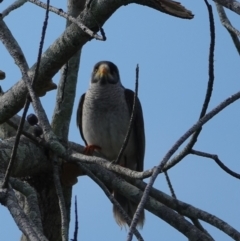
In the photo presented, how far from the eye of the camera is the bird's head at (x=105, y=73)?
7766 mm

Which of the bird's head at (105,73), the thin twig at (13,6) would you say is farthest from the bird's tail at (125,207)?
the thin twig at (13,6)

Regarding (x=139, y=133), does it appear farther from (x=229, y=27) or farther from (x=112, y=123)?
(x=229, y=27)

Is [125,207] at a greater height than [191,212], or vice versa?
[125,207]

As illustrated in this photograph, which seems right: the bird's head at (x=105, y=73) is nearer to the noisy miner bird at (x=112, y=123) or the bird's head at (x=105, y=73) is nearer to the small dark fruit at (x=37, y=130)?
the noisy miner bird at (x=112, y=123)

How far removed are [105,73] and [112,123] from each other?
0.88m

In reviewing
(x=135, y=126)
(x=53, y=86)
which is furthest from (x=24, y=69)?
(x=135, y=126)

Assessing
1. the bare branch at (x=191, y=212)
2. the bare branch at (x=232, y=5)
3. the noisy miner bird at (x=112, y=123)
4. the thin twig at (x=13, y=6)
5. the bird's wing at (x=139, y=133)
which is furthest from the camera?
the bird's wing at (x=139, y=133)

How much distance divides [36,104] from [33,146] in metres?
1.39

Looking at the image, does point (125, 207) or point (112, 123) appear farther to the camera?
point (112, 123)

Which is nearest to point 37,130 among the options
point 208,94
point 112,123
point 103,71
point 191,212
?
point 191,212

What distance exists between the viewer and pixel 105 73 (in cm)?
781

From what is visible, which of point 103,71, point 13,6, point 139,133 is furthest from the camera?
point 103,71

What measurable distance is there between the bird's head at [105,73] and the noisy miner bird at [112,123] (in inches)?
5.4

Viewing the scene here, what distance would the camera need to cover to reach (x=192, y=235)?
3.54 m
